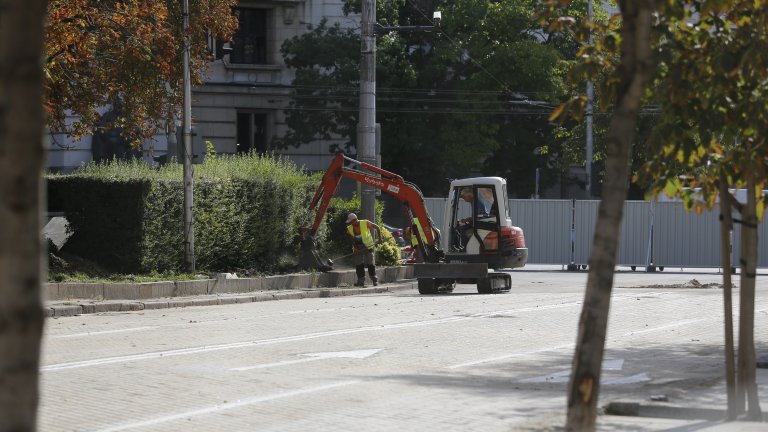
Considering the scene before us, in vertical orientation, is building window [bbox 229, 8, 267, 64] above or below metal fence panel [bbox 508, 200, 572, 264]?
above

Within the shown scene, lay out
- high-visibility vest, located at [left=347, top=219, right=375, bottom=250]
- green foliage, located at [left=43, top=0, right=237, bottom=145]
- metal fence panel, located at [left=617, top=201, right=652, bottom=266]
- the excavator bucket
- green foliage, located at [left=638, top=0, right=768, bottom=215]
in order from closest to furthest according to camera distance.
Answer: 1. green foliage, located at [left=638, top=0, right=768, bottom=215]
2. green foliage, located at [left=43, top=0, right=237, bottom=145]
3. high-visibility vest, located at [left=347, top=219, right=375, bottom=250]
4. the excavator bucket
5. metal fence panel, located at [left=617, top=201, right=652, bottom=266]

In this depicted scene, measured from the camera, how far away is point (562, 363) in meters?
13.9

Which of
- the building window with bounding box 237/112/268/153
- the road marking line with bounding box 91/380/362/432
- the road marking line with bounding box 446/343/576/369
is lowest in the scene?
the road marking line with bounding box 446/343/576/369

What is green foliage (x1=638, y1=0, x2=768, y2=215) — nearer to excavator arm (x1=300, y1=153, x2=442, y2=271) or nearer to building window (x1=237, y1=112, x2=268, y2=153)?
excavator arm (x1=300, y1=153, x2=442, y2=271)

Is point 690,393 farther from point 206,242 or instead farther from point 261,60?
point 261,60

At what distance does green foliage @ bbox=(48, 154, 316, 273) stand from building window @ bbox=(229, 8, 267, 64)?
58.5 ft

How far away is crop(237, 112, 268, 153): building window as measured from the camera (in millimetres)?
47156

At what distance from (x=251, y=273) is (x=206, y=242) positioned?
1533mm

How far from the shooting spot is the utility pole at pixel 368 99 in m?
29.5

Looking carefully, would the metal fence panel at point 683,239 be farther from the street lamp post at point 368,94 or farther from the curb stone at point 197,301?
the curb stone at point 197,301

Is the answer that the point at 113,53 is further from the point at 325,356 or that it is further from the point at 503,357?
the point at 503,357

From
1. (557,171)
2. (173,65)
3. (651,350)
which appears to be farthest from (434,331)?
(557,171)

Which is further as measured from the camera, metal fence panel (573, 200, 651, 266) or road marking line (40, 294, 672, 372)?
metal fence panel (573, 200, 651, 266)

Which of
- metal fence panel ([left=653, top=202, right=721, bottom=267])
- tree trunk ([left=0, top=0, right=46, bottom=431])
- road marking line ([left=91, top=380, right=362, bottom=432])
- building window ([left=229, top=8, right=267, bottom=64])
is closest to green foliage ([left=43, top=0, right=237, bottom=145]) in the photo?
road marking line ([left=91, top=380, right=362, bottom=432])
